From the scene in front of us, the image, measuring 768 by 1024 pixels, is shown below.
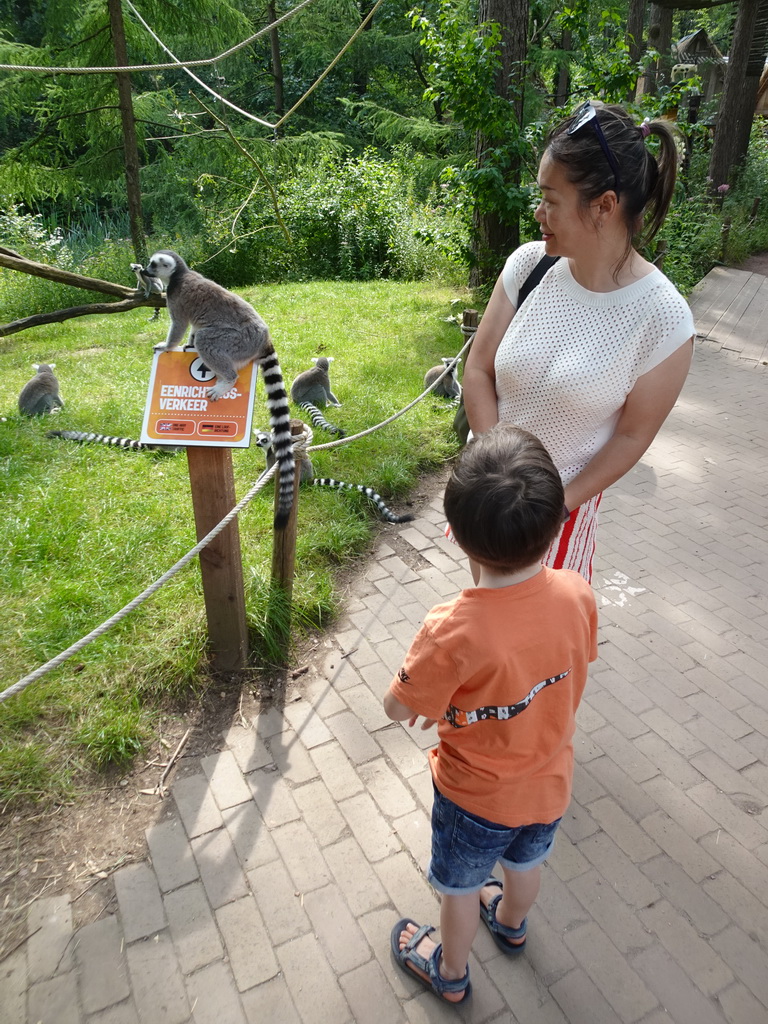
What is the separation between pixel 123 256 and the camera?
36.0 feet

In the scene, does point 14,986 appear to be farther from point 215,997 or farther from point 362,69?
point 362,69

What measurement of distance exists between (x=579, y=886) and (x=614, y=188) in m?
2.14

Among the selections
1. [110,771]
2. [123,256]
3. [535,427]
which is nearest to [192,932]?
[110,771]

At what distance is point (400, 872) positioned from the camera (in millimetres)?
2162

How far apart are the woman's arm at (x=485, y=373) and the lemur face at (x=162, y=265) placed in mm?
1961

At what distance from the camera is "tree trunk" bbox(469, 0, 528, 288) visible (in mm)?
6738

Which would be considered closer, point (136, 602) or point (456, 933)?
point (456, 933)

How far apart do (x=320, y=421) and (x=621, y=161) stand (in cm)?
388

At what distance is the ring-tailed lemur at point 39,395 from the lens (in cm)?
542

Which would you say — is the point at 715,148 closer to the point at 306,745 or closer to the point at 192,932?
the point at 306,745

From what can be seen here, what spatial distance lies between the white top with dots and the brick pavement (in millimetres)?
1389

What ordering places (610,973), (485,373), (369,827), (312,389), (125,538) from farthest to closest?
(312,389) < (125,538) < (369,827) < (485,373) < (610,973)

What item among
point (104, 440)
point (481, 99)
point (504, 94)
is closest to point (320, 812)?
→ point (104, 440)

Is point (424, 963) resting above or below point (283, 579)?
below
